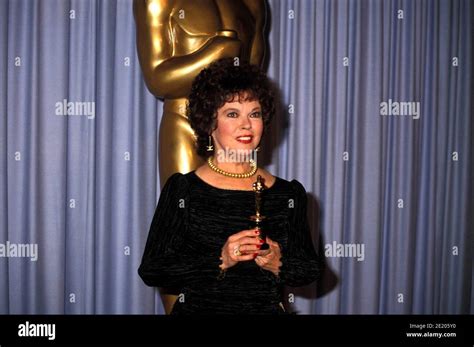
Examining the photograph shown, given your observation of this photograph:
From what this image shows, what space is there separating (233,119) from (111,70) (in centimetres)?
114

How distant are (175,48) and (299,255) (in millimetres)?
828

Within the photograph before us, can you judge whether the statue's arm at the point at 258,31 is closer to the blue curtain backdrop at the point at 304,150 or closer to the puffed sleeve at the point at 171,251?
the blue curtain backdrop at the point at 304,150

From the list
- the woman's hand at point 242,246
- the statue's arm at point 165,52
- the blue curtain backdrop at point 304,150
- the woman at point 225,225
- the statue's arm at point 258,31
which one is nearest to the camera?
the woman's hand at point 242,246

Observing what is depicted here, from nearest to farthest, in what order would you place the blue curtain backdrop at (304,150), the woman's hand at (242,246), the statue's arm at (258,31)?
the woman's hand at (242,246) < the statue's arm at (258,31) < the blue curtain backdrop at (304,150)

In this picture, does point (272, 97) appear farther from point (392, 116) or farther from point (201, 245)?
point (392, 116)

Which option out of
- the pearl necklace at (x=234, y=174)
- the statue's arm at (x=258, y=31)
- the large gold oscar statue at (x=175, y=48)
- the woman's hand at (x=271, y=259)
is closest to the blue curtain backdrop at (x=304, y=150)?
the statue's arm at (x=258, y=31)

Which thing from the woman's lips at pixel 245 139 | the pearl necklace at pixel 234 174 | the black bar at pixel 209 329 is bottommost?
the black bar at pixel 209 329

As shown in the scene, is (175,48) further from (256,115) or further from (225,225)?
(225,225)

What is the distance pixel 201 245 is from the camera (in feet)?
4.12

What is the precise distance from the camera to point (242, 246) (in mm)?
1136

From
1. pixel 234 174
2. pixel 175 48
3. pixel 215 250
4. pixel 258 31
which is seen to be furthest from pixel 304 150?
pixel 215 250

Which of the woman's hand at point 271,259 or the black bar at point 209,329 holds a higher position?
the woman's hand at point 271,259

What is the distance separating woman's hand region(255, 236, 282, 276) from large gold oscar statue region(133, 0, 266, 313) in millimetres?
510

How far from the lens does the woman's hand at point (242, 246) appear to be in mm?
1130
